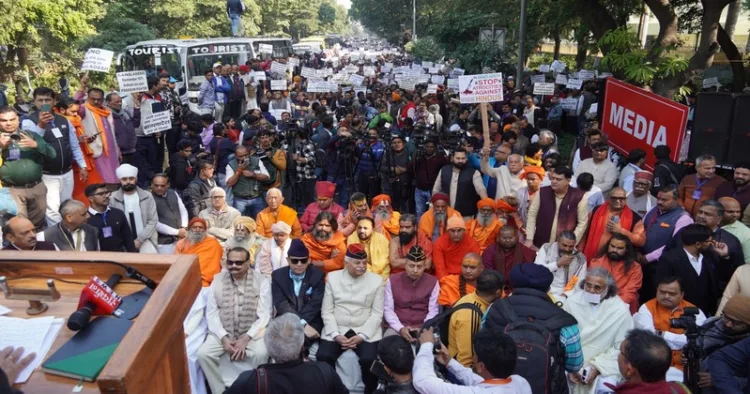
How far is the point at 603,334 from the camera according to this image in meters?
4.10

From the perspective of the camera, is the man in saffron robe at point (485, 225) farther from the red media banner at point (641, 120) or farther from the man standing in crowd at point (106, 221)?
the man standing in crowd at point (106, 221)

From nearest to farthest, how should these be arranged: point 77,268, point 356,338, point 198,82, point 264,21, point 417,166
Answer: point 77,268, point 356,338, point 417,166, point 198,82, point 264,21

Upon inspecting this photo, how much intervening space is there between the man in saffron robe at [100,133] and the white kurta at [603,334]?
249 inches

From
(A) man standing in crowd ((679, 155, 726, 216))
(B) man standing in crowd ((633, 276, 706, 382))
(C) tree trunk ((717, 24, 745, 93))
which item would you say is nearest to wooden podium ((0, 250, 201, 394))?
(B) man standing in crowd ((633, 276, 706, 382))

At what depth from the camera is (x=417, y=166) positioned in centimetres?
750

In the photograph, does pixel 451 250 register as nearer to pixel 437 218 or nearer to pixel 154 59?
pixel 437 218

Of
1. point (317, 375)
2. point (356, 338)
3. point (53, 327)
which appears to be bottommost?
point (356, 338)

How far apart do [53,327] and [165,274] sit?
0.30 meters

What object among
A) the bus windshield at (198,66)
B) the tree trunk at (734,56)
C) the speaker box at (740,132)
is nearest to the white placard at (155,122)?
the speaker box at (740,132)

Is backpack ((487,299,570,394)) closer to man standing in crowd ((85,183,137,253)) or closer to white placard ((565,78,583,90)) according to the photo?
man standing in crowd ((85,183,137,253))

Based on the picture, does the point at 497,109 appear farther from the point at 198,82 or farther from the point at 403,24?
the point at 403,24

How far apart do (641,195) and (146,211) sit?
5176 mm

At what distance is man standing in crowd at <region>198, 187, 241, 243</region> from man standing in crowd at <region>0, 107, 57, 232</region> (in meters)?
1.60

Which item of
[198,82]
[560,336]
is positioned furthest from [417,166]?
[198,82]
